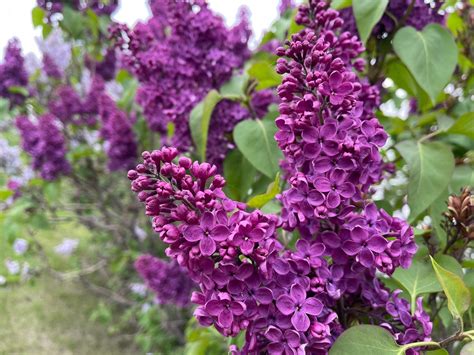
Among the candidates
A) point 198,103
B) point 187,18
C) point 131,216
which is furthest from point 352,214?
point 131,216

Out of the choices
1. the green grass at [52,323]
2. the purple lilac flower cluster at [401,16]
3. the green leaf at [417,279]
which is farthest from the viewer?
the green grass at [52,323]

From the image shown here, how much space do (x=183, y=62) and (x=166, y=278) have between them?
2.66ft

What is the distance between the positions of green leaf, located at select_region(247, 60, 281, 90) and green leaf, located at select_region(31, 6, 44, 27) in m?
1.02

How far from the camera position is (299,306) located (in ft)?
1.61

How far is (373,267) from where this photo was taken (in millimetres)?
549

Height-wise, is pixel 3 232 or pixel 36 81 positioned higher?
pixel 36 81

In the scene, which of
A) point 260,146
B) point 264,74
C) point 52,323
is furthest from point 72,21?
point 52,323

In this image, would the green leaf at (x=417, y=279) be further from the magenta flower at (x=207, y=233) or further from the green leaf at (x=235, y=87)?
the green leaf at (x=235, y=87)

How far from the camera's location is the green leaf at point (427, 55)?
804 millimetres

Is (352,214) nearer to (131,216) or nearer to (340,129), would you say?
(340,129)

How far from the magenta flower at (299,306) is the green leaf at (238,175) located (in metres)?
0.45

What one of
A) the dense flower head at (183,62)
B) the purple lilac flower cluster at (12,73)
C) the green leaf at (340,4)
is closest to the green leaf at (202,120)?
the dense flower head at (183,62)

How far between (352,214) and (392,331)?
14 cm

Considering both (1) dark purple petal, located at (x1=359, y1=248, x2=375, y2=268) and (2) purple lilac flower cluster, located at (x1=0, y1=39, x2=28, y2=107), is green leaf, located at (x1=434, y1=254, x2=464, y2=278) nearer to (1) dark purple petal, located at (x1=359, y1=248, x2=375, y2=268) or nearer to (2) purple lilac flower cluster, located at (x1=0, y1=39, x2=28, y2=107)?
(1) dark purple petal, located at (x1=359, y1=248, x2=375, y2=268)
